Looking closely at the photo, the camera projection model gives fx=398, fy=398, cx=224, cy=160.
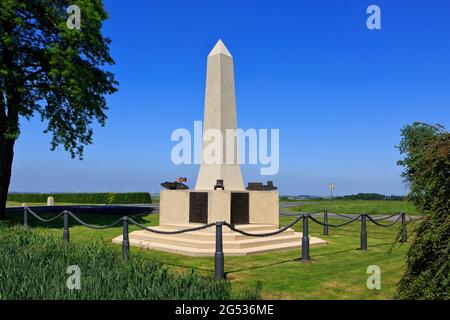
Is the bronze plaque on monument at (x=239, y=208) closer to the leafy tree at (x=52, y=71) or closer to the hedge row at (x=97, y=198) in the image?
the leafy tree at (x=52, y=71)

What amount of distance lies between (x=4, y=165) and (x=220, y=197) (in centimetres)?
1249

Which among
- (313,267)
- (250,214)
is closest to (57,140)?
(250,214)

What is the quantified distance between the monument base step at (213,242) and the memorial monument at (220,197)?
0.09 feet

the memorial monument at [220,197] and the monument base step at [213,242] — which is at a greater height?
Result: the memorial monument at [220,197]

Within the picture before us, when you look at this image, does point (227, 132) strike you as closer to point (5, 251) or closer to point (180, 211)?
point (180, 211)

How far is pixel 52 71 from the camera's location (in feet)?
57.0

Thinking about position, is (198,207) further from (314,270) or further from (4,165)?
(4,165)

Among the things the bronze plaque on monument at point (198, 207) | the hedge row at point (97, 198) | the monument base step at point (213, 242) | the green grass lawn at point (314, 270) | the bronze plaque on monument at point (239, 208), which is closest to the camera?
the green grass lawn at point (314, 270)

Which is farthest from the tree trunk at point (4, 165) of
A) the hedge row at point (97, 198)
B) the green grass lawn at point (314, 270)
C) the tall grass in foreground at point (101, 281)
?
the hedge row at point (97, 198)

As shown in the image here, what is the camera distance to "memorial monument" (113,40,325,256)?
12.3 meters

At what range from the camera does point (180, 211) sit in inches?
527

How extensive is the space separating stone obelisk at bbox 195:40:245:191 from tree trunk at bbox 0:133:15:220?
10.9 m

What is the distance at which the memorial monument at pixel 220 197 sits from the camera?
12289 mm

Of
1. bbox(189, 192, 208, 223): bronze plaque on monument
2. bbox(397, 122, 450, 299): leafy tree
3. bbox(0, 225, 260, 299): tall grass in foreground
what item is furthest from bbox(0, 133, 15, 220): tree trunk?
bbox(397, 122, 450, 299): leafy tree
